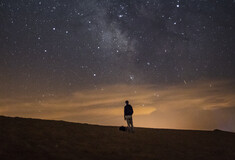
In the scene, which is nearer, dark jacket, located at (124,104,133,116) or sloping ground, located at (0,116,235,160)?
sloping ground, located at (0,116,235,160)

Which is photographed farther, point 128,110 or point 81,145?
point 128,110

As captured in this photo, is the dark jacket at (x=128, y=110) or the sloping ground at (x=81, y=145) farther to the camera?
the dark jacket at (x=128, y=110)

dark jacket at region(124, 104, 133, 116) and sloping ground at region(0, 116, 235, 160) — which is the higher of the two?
dark jacket at region(124, 104, 133, 116)

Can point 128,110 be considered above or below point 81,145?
above

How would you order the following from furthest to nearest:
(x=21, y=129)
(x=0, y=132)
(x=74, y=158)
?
1. (x=21, y=129)
2. (x=0, y=132)
3. (x=74, y=158)

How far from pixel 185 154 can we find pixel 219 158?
153 centimetres

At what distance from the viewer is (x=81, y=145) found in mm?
10742

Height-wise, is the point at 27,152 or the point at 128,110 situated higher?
the point at 128,110

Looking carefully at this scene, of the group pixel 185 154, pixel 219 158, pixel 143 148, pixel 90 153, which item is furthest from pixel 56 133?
pixel 219 158

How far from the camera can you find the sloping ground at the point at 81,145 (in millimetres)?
9031

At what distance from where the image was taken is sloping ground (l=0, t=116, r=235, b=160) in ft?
29.6

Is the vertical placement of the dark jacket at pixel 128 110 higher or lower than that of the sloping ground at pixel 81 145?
higher

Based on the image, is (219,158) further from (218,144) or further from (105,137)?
(105,137)

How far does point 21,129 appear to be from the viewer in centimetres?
1223
